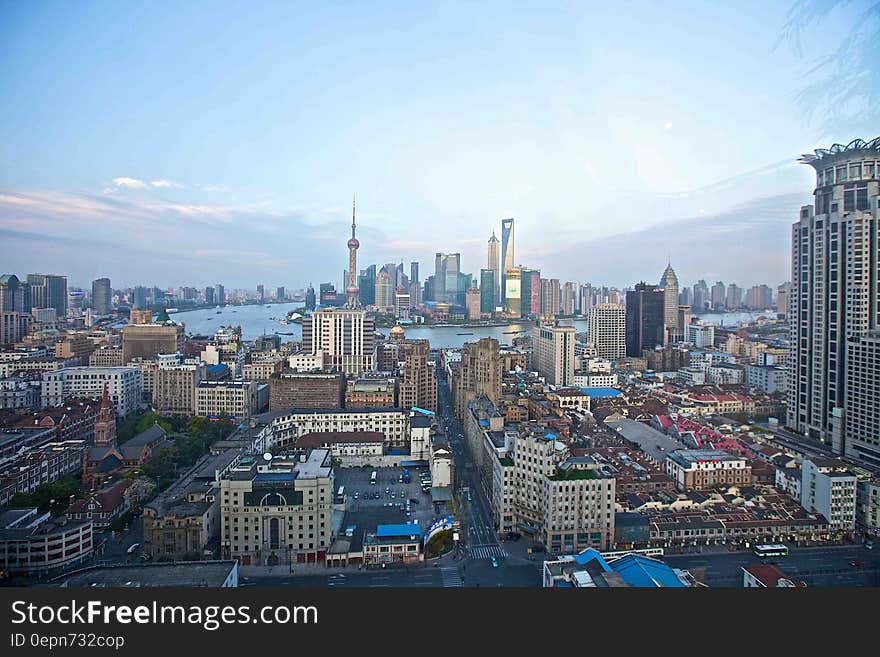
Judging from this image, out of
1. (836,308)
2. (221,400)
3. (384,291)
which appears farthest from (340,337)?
(384,291)

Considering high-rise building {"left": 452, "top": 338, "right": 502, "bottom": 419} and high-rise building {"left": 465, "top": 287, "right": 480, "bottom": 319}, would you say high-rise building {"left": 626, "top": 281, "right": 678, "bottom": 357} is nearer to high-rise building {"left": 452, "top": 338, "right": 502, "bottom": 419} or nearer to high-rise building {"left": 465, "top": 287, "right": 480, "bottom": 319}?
high-rise building {"left": 465, "top": 287, "right": 480, "bottom": 319}

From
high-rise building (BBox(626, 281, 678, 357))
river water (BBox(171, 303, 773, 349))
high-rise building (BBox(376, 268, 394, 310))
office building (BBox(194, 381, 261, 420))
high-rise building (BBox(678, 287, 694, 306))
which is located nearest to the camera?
office building (BBox(194, 381, 261, 420))

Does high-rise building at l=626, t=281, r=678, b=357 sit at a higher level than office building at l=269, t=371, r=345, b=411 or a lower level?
higher

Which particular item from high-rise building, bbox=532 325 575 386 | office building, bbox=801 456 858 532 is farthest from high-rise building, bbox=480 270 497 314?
office building, bbox=801 456 858 532

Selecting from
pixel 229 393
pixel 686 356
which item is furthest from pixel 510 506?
pixel 686 356

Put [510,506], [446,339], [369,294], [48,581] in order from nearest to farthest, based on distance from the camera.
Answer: [48,581], [510,506], [369,294], [446,339]

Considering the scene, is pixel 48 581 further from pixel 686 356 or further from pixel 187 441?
pixel 686 356

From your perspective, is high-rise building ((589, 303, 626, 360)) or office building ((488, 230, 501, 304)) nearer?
office building ((488, 230, 501, 304))
